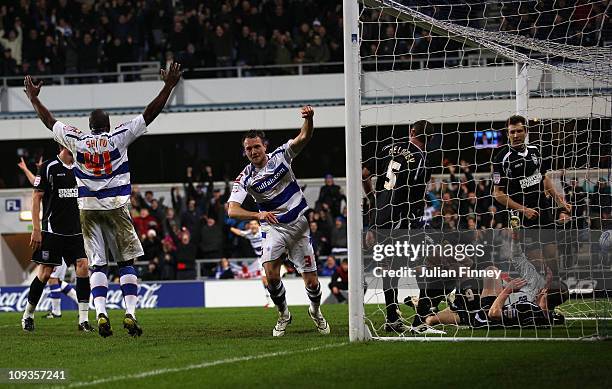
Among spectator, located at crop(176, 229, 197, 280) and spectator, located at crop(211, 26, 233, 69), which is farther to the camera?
spectator, located at crop(211, 26, 233, 69)

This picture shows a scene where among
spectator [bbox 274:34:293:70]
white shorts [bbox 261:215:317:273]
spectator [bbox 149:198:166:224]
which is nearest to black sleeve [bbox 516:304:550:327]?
white shorts [bbox 261:215:317:273]

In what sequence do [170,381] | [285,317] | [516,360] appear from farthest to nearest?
[285,317]
[516,360]
[170,381]

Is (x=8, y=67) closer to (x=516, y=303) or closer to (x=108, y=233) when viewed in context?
(x=108, y=233)

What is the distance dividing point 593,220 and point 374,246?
2.83 metres

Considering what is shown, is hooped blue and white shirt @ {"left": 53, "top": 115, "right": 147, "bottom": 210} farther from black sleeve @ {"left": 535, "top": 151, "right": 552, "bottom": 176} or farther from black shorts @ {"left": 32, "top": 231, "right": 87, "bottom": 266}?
black sleeve @ {"left": 535, "top": 151, "right": 552, "bottom": 176}

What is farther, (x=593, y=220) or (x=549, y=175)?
(x=593, y=220)

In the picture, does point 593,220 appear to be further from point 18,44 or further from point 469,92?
point 18,44

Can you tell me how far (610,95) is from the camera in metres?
10.8

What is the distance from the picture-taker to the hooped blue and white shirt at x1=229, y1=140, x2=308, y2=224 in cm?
1047

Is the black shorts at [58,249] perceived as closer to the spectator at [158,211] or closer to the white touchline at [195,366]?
the white touchline at [195,366]

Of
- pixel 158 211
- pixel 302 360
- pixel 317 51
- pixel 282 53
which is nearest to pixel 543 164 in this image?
pixel 302 360

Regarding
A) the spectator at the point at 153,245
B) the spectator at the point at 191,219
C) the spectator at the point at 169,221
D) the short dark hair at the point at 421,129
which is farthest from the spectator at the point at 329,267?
the short dark hair at the point at 421,129

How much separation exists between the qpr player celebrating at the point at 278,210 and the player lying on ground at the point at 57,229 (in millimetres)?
2843

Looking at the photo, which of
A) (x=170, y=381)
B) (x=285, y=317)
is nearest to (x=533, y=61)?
(x=285, y=317)
